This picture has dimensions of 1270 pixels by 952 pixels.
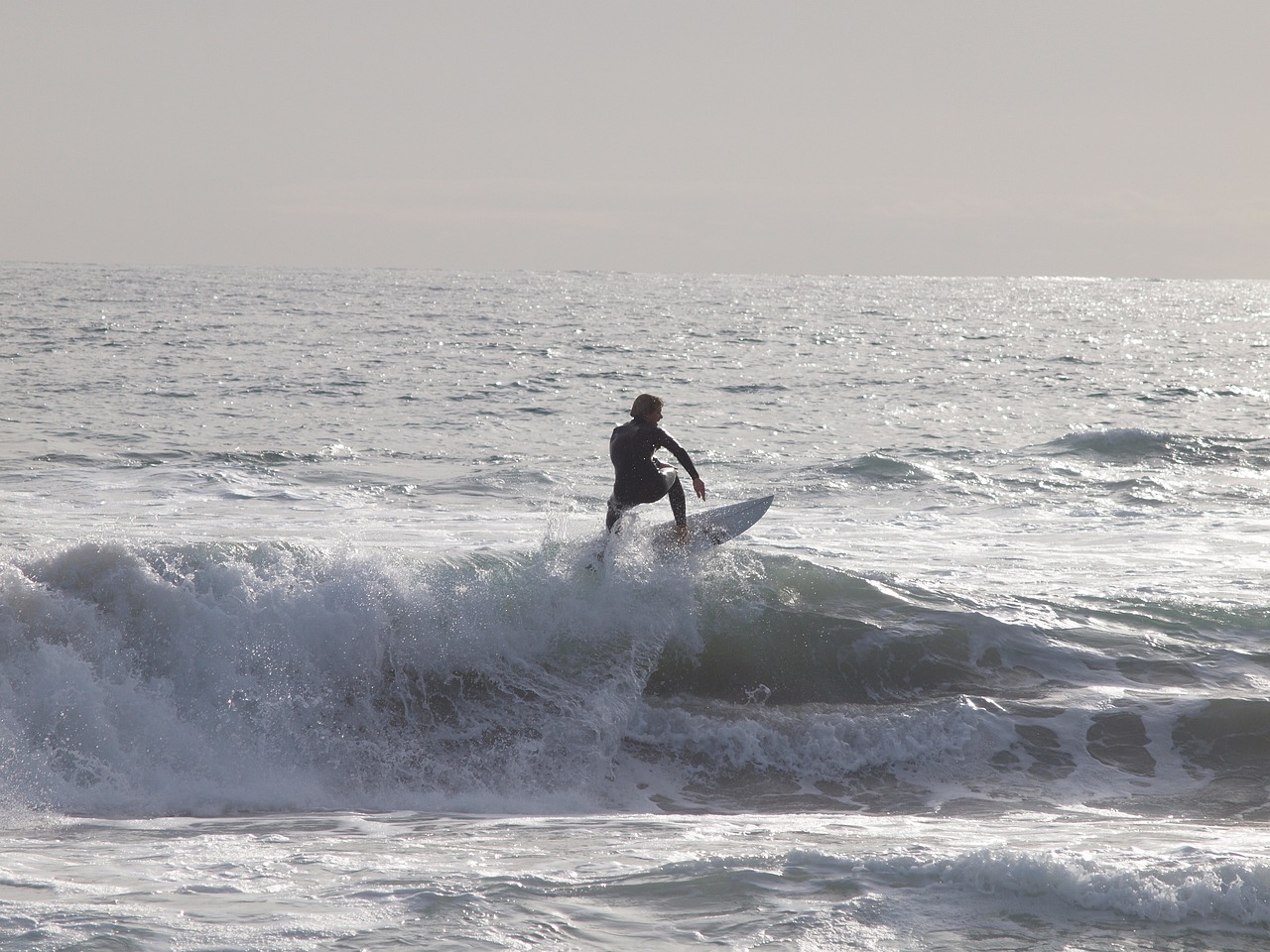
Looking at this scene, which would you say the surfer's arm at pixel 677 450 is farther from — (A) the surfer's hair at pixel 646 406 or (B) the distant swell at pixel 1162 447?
(B) the distant swell at pixel 1162 447

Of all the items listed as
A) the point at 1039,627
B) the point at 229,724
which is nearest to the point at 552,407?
the point at 1039,627

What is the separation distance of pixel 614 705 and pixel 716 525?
8.15 ft

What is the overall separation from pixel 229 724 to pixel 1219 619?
29.1 ft

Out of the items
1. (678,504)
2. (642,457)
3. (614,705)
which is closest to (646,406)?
(642,457)

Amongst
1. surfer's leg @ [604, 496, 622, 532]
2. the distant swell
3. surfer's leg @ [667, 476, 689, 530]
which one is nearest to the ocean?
surfer's leg @ [604, 496, 622, 532]

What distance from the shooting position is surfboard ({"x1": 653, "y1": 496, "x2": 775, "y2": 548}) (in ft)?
33.9

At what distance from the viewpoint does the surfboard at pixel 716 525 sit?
10320 mm

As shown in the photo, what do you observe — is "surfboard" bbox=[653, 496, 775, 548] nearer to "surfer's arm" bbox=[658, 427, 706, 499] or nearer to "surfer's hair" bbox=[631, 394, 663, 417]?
"surfer's arm" bbox=[658, 427, 706, 499]

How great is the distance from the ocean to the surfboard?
251 mm

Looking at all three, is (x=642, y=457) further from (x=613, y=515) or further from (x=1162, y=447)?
(x=1162, y=447)

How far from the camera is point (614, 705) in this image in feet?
29.0

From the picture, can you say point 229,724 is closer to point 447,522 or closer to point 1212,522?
point 447,522

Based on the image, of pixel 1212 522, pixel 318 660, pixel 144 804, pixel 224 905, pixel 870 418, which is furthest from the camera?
pixel 870 418

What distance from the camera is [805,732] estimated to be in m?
8.72
